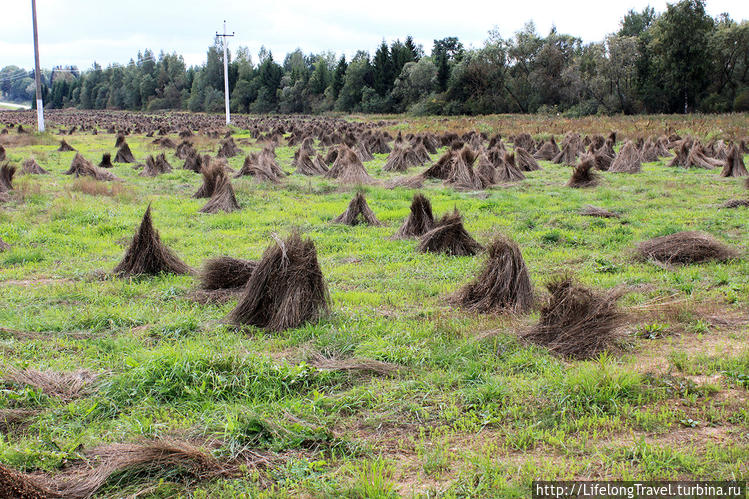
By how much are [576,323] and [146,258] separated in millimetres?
5265

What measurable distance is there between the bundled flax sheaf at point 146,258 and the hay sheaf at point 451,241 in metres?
3.42

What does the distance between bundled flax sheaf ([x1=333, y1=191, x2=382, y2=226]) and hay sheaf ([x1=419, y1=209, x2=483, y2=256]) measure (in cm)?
235

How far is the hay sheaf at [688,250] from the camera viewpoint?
7.73 metres

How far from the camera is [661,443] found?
11.5 ft

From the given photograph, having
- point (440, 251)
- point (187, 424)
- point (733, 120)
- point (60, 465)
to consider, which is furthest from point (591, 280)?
point (733, 120)

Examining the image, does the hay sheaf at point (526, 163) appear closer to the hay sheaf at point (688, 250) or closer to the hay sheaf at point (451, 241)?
the hay sheaf at point (451, 241)

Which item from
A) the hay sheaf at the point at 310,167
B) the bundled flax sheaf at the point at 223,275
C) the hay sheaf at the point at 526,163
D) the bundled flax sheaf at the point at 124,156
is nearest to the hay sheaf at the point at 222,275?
the bundled flax sheaf at the point at 223,275

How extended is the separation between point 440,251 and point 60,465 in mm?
5976

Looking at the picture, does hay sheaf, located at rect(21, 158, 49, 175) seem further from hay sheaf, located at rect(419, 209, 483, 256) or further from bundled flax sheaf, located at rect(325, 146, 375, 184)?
hay sheaf, located at rect(419, 209, 483, 256)

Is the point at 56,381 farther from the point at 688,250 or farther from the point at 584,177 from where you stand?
the point at 584,177

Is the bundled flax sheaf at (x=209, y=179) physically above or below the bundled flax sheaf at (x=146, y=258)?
above

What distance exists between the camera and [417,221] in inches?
387

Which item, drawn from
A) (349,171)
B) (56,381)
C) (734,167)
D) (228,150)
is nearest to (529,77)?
(228,150)

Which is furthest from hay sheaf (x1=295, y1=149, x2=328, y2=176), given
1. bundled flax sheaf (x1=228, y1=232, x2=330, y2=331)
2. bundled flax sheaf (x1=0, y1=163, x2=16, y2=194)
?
bundled flax sheaf (x1=228, y1=232, x2=330, y2=331)
